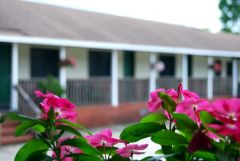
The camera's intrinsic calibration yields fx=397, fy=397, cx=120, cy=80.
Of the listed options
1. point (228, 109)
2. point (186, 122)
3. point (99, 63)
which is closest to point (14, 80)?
point (99, 63)

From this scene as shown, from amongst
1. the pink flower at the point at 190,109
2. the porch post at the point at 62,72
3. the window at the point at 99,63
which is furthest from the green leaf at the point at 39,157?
the window at the point at 99,63

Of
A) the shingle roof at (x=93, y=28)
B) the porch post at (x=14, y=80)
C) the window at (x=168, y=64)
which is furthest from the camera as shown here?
the window at (x=168, y=64)

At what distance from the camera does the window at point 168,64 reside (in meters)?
16.1

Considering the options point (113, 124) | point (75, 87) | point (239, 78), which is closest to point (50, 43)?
point (75, 87)

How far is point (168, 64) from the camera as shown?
16.4m

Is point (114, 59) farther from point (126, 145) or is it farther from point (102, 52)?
point (126, 145)

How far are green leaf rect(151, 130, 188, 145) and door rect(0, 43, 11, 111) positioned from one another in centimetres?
1042

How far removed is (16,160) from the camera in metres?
1.37

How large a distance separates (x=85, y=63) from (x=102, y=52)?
2.75 feet

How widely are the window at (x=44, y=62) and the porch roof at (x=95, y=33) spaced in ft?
2.64

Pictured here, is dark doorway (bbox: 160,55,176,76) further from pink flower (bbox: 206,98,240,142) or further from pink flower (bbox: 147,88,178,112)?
pink flower (bbox: 206,98,240,142)

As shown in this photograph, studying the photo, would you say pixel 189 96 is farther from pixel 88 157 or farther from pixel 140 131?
pixel 88 157

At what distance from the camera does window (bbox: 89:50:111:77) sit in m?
13.7

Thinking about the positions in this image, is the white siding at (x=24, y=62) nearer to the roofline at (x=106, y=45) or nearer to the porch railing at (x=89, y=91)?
the roofline at (x=106, y=45)
